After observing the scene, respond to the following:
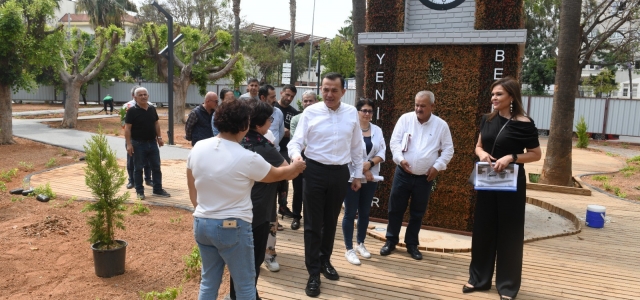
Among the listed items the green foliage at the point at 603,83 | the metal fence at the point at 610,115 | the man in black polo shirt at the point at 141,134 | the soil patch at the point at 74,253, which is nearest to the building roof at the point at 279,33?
the green foliage at the point at 603,83

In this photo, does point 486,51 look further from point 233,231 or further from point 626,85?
point 626,85

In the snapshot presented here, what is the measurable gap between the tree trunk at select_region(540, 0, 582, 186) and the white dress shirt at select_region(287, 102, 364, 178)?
6.57 metres

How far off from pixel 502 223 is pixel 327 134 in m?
1.63

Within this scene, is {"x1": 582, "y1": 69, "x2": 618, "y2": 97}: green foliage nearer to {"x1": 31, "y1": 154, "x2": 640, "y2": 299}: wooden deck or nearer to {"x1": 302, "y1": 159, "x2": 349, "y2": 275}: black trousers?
{"x1": 31, "y1": 154, "x2": 640, "y2": 299}: wooden deck

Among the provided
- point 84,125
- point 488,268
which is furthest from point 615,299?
point 84,125

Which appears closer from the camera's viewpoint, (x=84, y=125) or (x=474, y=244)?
(x=474, y=244)

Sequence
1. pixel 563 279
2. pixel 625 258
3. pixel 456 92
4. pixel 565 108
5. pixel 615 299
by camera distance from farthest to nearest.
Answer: pixel 565 108
pixel 456 92
pixel 625 258
pixel 563 279
pixel 615 299

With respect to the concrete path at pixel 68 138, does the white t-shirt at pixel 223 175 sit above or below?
above

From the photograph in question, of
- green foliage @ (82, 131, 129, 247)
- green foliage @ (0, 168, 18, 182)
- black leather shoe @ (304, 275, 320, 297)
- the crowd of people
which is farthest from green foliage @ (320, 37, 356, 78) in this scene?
black leather shoe @ (304, 275, 320, 297)

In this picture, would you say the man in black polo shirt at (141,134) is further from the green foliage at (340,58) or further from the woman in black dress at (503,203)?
the green foliage at (340,58)

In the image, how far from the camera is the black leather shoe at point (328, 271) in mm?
4359

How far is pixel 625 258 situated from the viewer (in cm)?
536

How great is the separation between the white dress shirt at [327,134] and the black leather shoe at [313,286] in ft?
3.19

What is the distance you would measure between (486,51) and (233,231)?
3.95 meters
